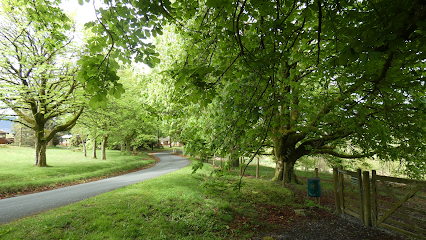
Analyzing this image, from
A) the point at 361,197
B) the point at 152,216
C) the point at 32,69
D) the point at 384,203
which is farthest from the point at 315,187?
the point at 32,69

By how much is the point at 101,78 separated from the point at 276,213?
7570 millimetres

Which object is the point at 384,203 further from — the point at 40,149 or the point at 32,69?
the point at 40,149

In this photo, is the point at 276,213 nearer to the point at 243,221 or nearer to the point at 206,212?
the point at 243,221

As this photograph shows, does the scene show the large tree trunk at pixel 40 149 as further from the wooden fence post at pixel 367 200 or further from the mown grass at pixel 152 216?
the wooden fence post at pixel 367 200

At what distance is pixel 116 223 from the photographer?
5.36m

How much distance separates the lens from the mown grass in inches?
189

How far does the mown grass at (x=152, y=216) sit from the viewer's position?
15.7 ft

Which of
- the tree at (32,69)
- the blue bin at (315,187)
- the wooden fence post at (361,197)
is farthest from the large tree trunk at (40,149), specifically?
the wooden fence post at (361,197)

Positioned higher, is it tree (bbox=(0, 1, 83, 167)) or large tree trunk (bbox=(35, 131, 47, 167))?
tree (bbox=(0, 1, 83, 167))

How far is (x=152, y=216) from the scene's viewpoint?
602 cm

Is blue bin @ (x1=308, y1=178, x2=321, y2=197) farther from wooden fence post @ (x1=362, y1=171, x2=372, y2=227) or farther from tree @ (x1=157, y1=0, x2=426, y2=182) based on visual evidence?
tree @ (x1=157, y1=0, x2=426, y2=182)

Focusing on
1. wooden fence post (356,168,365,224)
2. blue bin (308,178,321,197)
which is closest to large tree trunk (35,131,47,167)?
blue bin (308,178,321,197)

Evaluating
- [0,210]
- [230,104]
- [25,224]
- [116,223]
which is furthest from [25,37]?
[230,104]

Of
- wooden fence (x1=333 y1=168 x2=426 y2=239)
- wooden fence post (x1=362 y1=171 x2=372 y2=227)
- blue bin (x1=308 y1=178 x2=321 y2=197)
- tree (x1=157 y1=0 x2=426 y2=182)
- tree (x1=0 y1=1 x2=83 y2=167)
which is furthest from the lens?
tree (x1=0 y1=1 x2=83 y2=167)
